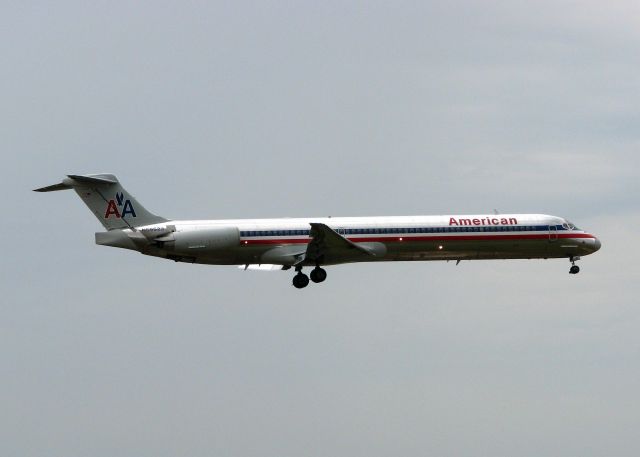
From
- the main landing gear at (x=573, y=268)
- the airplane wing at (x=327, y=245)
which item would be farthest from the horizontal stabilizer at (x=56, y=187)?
the main landing gear at (x=573, y=268)

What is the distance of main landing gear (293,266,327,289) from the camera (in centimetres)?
6341

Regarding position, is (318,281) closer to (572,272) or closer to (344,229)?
(344,229)

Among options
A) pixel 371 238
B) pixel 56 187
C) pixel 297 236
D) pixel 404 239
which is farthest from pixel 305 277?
pixel 56 187

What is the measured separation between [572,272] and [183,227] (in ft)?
66.2

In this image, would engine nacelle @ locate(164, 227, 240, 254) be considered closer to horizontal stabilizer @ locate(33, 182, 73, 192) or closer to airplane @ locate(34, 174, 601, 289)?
airplane @ locate(34, 174, 601, 289)

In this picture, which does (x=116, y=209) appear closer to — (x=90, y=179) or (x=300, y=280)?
(x=90, y=179)

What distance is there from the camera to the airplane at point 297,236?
61.0 m

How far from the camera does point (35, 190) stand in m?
60.6

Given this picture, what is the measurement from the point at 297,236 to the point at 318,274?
2188 millimetres

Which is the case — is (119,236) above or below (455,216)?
below

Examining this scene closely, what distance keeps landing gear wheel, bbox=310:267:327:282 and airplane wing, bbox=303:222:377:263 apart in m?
0.80

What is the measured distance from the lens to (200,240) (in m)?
60.6

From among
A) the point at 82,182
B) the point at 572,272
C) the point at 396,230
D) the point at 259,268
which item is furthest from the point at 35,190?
the point at 572,272

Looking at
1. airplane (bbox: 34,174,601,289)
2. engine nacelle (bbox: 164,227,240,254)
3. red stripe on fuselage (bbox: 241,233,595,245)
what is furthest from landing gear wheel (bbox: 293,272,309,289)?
engine nacelle (bbox: 164,227,240,254)
